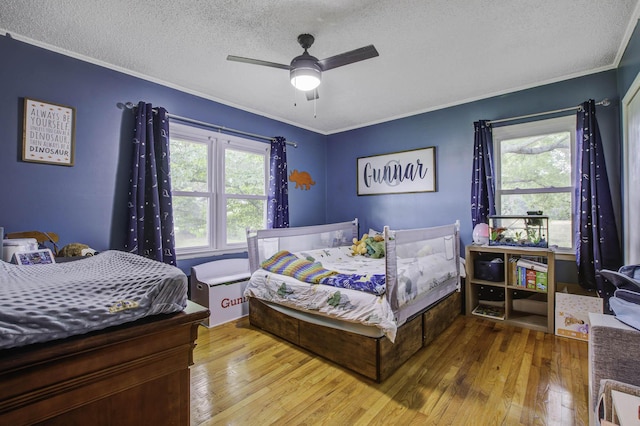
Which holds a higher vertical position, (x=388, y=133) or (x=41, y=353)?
(x=388, y=133)

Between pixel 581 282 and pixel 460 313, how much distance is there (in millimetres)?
1057

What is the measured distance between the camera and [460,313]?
307cm

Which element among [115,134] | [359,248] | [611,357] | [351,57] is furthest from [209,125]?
[611,357]

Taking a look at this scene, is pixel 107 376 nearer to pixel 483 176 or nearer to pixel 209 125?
pixel 209 125

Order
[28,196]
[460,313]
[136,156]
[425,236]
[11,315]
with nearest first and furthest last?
[11,315], [28,196], [425,236], [136,156], [460,313]

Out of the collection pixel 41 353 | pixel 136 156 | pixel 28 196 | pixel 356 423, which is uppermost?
pixel 136 156

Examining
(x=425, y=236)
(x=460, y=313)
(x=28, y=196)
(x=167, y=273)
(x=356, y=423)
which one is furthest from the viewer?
(x=460, y=313)

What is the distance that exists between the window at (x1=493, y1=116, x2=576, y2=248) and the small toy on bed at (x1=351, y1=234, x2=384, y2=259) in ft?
4.30

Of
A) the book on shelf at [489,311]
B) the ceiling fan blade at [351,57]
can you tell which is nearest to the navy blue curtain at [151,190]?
the ceiling fan blade at [351,57]

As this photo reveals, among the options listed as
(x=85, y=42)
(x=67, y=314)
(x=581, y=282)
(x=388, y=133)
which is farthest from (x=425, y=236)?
(x=85, y=42)

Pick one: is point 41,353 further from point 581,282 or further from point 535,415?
point 581,282

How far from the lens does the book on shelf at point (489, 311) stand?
9.50 feet

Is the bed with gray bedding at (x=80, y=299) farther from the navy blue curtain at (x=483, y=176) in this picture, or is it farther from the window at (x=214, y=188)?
the navy blue curtain at (x=483, y=176)

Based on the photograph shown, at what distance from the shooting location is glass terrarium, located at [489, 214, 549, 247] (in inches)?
109
